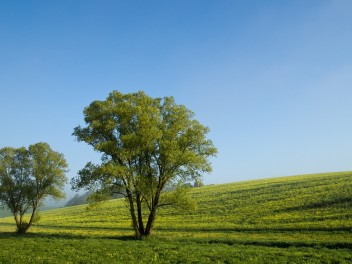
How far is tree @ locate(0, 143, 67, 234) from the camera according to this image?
2082 inches

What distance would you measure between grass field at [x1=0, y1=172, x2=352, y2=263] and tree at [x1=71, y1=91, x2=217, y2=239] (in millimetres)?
4349

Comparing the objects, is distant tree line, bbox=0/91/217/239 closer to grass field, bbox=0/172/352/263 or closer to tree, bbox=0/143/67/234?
grass field, bbox=0/172/352/263

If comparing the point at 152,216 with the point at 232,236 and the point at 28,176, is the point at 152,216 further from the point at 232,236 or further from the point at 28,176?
the point at 28,176

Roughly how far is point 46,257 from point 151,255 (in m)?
7.57

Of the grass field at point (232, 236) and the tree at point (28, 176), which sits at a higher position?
the tree at point (28, 176)

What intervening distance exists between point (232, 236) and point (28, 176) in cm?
3372

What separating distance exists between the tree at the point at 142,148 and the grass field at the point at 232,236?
435 cm

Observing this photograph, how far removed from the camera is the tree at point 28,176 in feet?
173

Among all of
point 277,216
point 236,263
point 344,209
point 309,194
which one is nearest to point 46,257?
point 236,263

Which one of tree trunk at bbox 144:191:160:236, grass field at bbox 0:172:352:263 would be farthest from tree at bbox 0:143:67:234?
tree trunk at bbox 144:191:160:236

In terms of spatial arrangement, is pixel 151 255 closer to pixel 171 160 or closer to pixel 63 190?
pixel 171 160

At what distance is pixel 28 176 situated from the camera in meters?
53.4

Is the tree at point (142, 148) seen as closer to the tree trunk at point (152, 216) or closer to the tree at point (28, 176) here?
the tree trunk at point (152, 216)

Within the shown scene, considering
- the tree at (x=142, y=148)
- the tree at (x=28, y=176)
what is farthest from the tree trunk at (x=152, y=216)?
the tree at (x=28, y=176)
